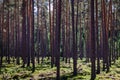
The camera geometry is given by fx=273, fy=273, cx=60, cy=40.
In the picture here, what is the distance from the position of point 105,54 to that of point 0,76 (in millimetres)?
12839

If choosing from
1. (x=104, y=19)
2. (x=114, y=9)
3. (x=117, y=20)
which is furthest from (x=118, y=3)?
(x=104, y=19)

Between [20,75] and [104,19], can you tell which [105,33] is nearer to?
[104,19]

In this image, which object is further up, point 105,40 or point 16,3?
point 16,3

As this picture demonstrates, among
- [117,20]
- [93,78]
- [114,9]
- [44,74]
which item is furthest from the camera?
[117,20]

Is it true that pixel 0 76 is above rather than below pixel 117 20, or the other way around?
below

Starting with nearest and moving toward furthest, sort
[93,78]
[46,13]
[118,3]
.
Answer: [93,78] → [118,3] → [46,13]

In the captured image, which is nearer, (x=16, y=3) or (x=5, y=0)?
(x=5, y=0)

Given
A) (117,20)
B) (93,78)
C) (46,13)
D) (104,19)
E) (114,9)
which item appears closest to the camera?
(93,78)

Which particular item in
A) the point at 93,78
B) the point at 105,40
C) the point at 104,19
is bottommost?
the point at 93,78

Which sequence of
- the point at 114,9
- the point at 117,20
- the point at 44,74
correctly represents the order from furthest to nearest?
the point at 117,20 < the point at 114,9 < the point at 44,74

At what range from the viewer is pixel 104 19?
31453mm

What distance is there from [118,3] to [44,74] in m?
23.7

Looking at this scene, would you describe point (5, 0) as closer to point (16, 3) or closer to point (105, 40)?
point (16, 3)

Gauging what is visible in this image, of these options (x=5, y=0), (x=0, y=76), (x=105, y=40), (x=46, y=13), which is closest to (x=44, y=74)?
(x=0, y=76)
